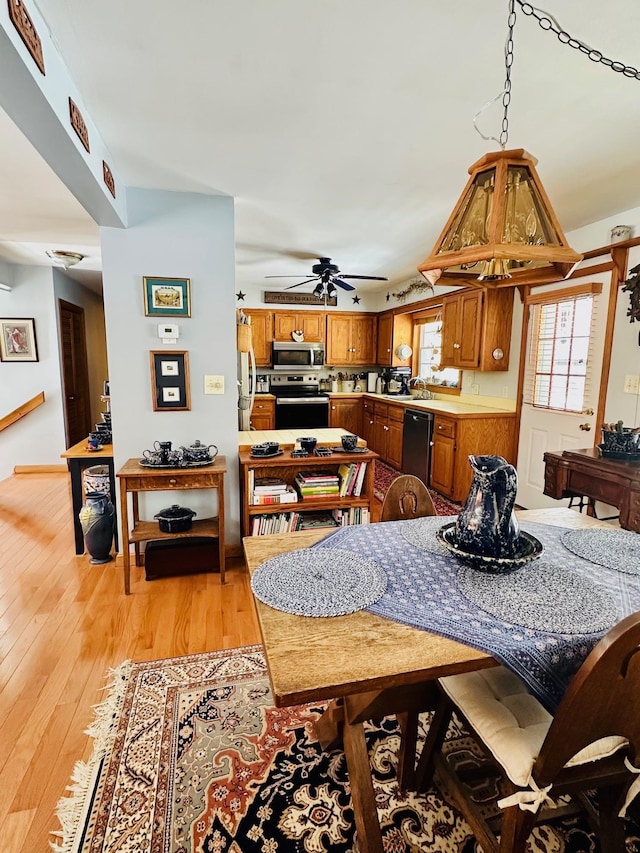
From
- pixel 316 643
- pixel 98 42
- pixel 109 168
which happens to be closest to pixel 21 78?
pixel 98 42

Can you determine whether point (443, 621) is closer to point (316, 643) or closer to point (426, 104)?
point (316, 643)

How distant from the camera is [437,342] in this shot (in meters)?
5.66

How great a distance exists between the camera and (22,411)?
4863 millimetres

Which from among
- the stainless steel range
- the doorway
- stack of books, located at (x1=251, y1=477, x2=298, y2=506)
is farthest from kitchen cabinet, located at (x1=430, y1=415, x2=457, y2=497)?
the doorway

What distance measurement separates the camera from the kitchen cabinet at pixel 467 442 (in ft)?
13.1

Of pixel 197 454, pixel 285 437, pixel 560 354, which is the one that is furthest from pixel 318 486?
pixel 560 354

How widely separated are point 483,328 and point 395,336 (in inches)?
80.0

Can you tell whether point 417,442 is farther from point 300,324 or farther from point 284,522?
point 300,324

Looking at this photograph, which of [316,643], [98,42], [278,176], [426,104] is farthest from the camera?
[278,176]

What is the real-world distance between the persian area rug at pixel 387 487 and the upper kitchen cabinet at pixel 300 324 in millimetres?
2085

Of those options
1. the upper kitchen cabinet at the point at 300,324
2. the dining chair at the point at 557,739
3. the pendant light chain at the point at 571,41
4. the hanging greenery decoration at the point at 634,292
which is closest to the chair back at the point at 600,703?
the dining chair at the point at 557,739

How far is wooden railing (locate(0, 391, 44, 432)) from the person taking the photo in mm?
4758

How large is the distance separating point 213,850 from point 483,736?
857 mm

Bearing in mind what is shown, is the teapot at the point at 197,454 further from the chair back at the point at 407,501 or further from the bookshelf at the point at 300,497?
the chair back at the point at 407,501
